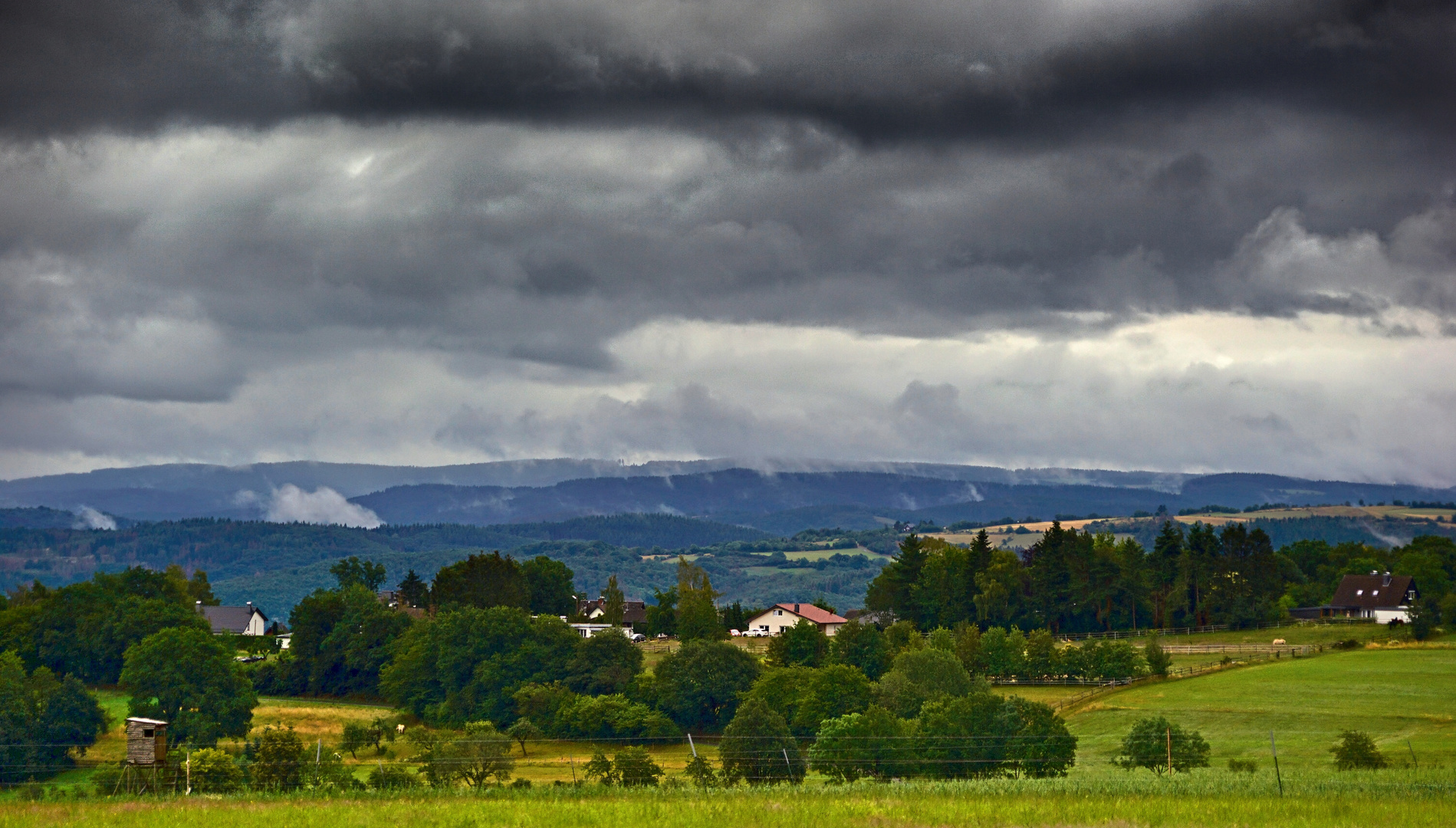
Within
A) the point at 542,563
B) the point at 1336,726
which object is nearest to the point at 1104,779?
the point at 1336,726

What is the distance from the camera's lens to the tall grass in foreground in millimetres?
34125

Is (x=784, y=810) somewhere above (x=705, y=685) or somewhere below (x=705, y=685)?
above

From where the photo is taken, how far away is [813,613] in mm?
185125

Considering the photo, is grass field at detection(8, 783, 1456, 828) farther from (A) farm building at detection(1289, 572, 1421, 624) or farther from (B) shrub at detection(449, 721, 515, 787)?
(A) farm building at detection(1289, 572, 1421, 624)

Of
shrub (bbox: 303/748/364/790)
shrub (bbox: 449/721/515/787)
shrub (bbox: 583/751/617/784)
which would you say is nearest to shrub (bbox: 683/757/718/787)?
shrub (bbox: 583/751/617/784)

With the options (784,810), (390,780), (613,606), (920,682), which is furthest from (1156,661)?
(613,606)

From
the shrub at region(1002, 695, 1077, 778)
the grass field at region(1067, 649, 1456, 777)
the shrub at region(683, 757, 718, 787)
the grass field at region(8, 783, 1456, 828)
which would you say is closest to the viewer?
the grass field at region(8, 783, 1456, 828)

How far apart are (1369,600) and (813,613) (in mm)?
70110

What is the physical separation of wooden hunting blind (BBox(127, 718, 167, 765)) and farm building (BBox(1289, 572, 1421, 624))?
134 meters

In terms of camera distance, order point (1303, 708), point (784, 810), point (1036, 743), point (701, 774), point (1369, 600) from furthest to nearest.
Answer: point (1369, 600)
point (1303, 708)
point (1036, 743)
point (701, 774)
point (784, 810)

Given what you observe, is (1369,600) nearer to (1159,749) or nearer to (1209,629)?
(1209,629)

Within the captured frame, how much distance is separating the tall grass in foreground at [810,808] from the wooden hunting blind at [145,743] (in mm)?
10727

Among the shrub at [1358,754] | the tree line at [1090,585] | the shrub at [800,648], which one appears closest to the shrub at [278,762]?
the shrub at [1358,754]

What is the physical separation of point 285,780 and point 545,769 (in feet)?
109
